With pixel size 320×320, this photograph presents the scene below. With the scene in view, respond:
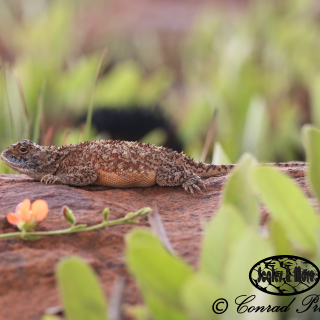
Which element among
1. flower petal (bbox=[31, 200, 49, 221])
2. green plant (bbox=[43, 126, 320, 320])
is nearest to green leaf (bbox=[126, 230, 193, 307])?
green plant (bbox=[43, 126, 320, 320])

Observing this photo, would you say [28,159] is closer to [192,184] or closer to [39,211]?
[192,184]

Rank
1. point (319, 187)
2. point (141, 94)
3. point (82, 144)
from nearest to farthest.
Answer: point (319, 187) → point (82, 144) → point (141, 94)

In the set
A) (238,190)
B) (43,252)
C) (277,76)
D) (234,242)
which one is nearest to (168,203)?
(43,252)

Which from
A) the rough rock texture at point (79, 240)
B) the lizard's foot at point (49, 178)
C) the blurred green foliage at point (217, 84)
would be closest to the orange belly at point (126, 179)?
the rough rock texture at point (79, 240)

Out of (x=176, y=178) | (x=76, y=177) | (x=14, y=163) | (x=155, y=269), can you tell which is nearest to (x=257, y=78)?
(x=176, y=178)

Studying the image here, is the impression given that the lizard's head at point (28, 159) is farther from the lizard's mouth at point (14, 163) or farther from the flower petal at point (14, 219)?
the flower petal at point (14, 219)

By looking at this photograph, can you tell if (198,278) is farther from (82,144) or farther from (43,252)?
(82,144)
